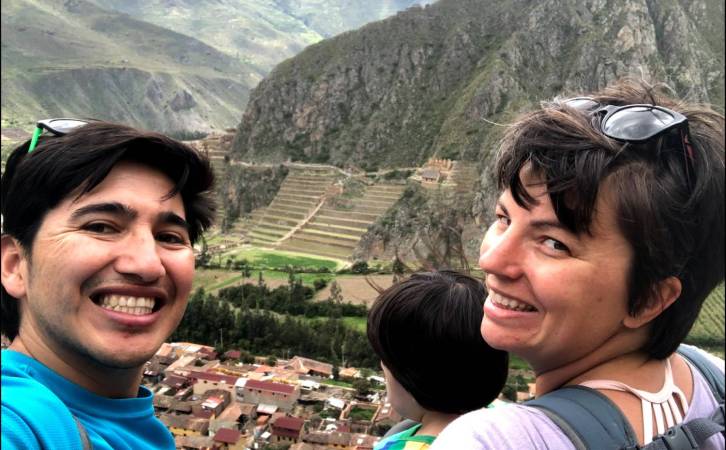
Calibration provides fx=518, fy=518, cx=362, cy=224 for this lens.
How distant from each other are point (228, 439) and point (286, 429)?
5.78ft

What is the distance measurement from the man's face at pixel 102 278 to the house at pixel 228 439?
3.65 meters

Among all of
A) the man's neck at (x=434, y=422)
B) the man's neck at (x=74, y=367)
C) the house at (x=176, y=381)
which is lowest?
the house at (x=176, y=381)

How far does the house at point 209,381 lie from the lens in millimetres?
5797

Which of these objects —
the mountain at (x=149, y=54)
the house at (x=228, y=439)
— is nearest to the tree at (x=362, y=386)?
the house at (x=228, y=439)

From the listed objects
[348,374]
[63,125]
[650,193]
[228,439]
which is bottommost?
[348,374]

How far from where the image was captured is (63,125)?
160 cm

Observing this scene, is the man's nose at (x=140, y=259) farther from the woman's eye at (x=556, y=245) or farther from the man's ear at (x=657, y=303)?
the man's ear at (x=657, y=303)

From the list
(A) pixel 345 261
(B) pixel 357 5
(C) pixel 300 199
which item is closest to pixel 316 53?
(B) pixel 357 5

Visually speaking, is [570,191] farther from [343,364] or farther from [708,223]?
[343,364]

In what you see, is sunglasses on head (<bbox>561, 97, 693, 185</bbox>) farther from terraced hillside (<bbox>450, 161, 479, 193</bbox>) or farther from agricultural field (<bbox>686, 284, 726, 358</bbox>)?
terraced hillside (<bbox>450, 161, 479, 193</bbox>)

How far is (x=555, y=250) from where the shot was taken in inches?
46.7

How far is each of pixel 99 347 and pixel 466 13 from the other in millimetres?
60311

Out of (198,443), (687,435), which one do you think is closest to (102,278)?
(687,435)

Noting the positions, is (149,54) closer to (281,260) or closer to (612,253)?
(281,260)
